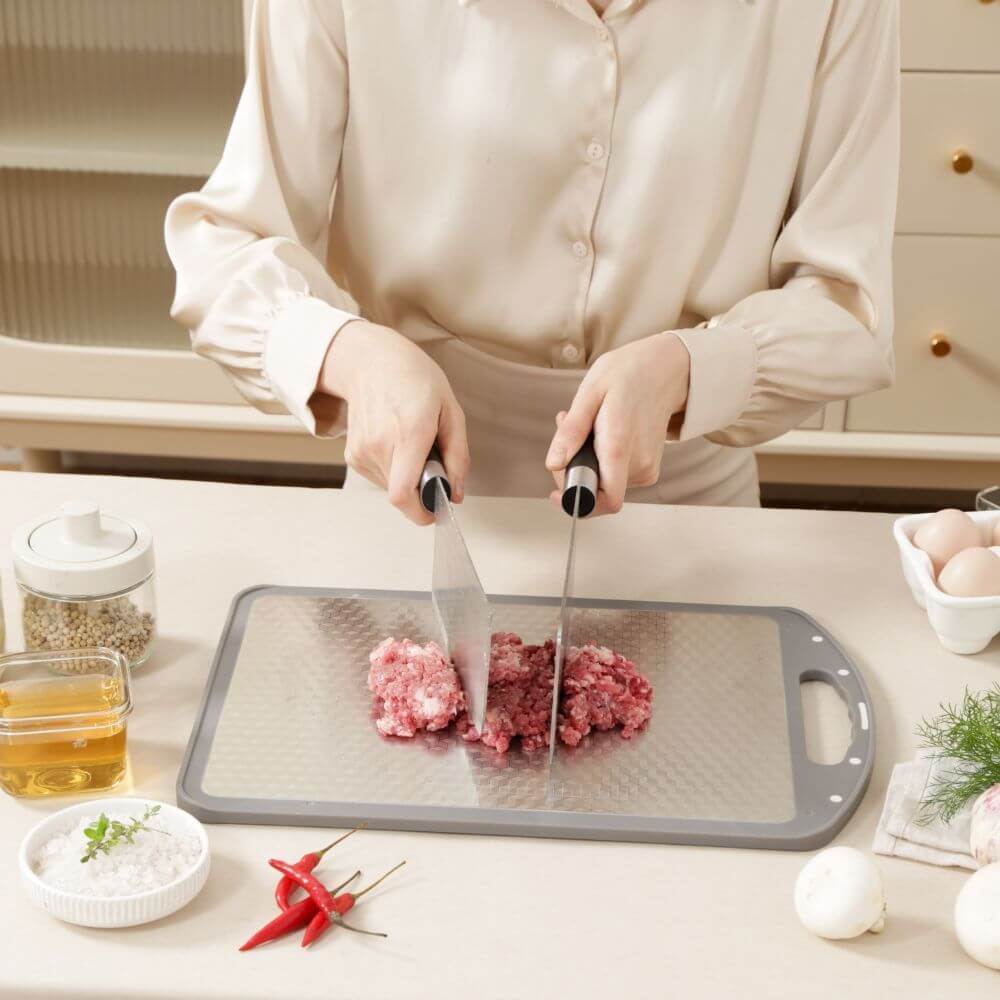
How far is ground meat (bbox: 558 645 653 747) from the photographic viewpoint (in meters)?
0.92

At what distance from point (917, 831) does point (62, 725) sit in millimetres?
532

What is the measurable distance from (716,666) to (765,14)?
0.58 meters

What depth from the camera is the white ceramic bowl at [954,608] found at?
102 centimetres

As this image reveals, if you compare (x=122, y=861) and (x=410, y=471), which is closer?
(x=122, y=861)

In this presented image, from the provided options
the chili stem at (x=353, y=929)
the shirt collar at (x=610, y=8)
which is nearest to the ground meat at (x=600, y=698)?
the chili stem at (x=353, y=929)

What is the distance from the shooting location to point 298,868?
79cm

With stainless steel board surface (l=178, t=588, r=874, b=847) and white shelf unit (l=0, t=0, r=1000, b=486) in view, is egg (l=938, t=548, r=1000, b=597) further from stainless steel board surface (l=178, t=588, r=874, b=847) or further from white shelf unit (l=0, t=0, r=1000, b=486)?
white shelf unit (l=0, t=0, r=1000, b=486)

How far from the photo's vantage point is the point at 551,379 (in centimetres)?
132

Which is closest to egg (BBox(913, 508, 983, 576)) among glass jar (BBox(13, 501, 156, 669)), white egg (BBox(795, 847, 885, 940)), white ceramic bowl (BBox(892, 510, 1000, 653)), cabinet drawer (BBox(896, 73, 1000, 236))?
white ceramic bowl (BBox(892, 510, 1000, 653))

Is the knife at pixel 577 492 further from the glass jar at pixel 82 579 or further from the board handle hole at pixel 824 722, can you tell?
the glass jar at pixel 82 579

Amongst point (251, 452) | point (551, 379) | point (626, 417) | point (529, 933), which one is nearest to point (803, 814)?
point (529, 933)

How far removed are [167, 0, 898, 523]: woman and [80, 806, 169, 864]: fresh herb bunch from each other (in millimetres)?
428

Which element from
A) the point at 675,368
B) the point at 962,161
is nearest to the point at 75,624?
the point at 675,368

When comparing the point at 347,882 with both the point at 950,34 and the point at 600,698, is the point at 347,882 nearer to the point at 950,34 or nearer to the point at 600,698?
the point at 600,698
